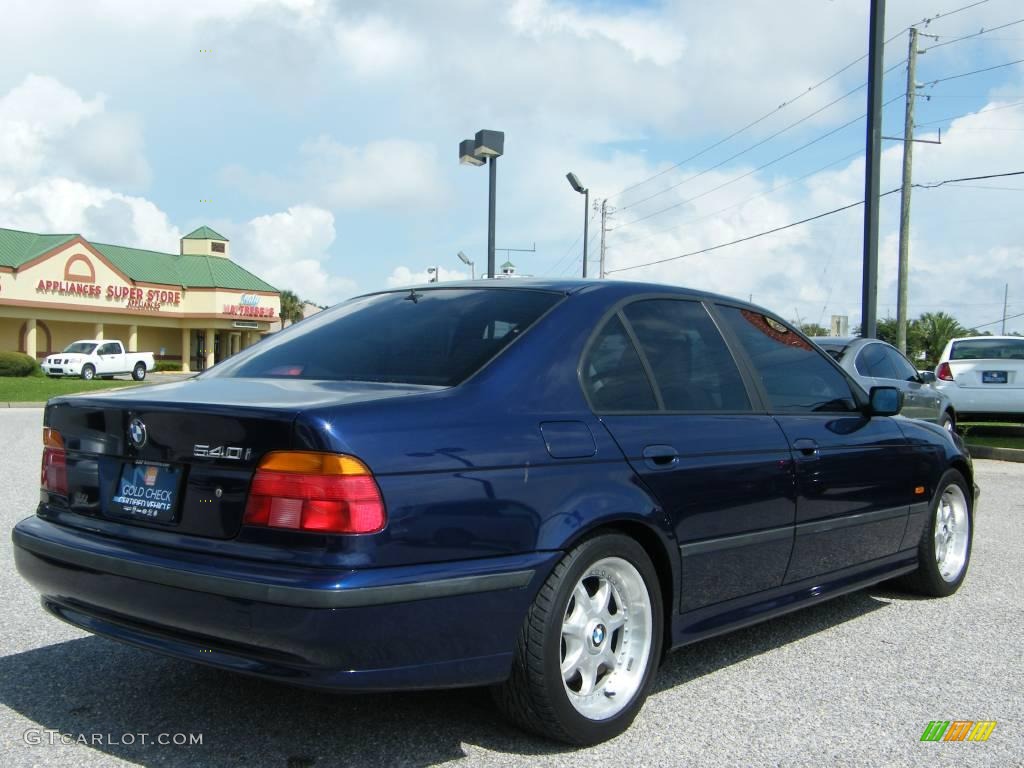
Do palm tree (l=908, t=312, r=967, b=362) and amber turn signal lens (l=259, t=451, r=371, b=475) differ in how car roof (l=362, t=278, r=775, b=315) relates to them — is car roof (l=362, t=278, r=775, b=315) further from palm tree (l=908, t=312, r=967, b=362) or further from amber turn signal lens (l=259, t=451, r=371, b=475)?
palm tree (l=908, t=312, r=967, b=362)

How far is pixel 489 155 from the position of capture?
16891 mm

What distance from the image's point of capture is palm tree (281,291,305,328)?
266ft

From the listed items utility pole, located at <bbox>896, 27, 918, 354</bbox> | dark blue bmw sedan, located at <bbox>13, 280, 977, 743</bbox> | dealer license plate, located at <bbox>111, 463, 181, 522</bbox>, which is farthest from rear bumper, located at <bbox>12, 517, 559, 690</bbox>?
utility pole, located at <bbox>896, 27, 918, 354</bbox>

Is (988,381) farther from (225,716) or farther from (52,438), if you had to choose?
(52,438)

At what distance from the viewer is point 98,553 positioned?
10.2 ft

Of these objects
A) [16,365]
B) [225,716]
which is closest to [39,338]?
[16,365]

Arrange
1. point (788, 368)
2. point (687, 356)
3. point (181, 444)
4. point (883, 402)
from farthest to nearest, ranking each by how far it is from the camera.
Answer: point (883, 402), point (788, 368), point (687, 356), point (181, 444)

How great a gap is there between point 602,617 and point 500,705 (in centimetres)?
45

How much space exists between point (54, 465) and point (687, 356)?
94.0 inches

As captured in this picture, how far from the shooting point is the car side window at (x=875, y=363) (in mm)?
10044

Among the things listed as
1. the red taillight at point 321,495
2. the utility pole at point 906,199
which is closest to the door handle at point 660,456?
the red taillight at point 321,495

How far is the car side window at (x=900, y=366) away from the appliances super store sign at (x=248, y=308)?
173ft

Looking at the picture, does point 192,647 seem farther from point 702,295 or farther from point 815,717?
point 702,295

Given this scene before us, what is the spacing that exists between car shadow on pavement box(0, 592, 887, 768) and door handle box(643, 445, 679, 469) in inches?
38.2
